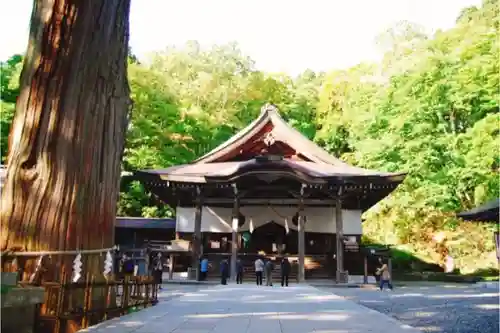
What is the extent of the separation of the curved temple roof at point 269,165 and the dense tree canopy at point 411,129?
4.58 metres

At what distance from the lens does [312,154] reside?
64.0 feet

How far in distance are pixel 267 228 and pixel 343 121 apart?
14881mm

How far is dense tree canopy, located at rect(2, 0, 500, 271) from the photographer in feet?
69.2

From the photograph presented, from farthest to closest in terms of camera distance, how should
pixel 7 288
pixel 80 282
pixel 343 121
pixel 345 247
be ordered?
pixel 343 121, pixel 345 247, pixel 80 282, pixel 7 288

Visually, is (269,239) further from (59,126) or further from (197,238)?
(59,126)

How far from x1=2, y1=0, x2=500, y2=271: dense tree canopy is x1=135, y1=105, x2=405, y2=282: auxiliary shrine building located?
184 inches

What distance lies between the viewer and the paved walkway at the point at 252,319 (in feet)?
17.1

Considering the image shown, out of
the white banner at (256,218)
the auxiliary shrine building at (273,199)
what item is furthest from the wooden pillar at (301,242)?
the white banner at (256,218)

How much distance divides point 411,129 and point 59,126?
21.0m

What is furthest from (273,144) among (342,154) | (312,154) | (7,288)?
(7,288)

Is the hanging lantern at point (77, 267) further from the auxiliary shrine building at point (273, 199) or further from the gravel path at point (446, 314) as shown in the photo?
the auxiliary shrine building at point (273, 199)

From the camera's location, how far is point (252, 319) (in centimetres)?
621

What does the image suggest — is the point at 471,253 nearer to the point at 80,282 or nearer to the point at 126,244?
the point at 126,244

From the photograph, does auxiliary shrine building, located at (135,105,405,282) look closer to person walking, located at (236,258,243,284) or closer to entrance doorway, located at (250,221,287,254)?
entrance doorway, located at (250,221,287,254)
